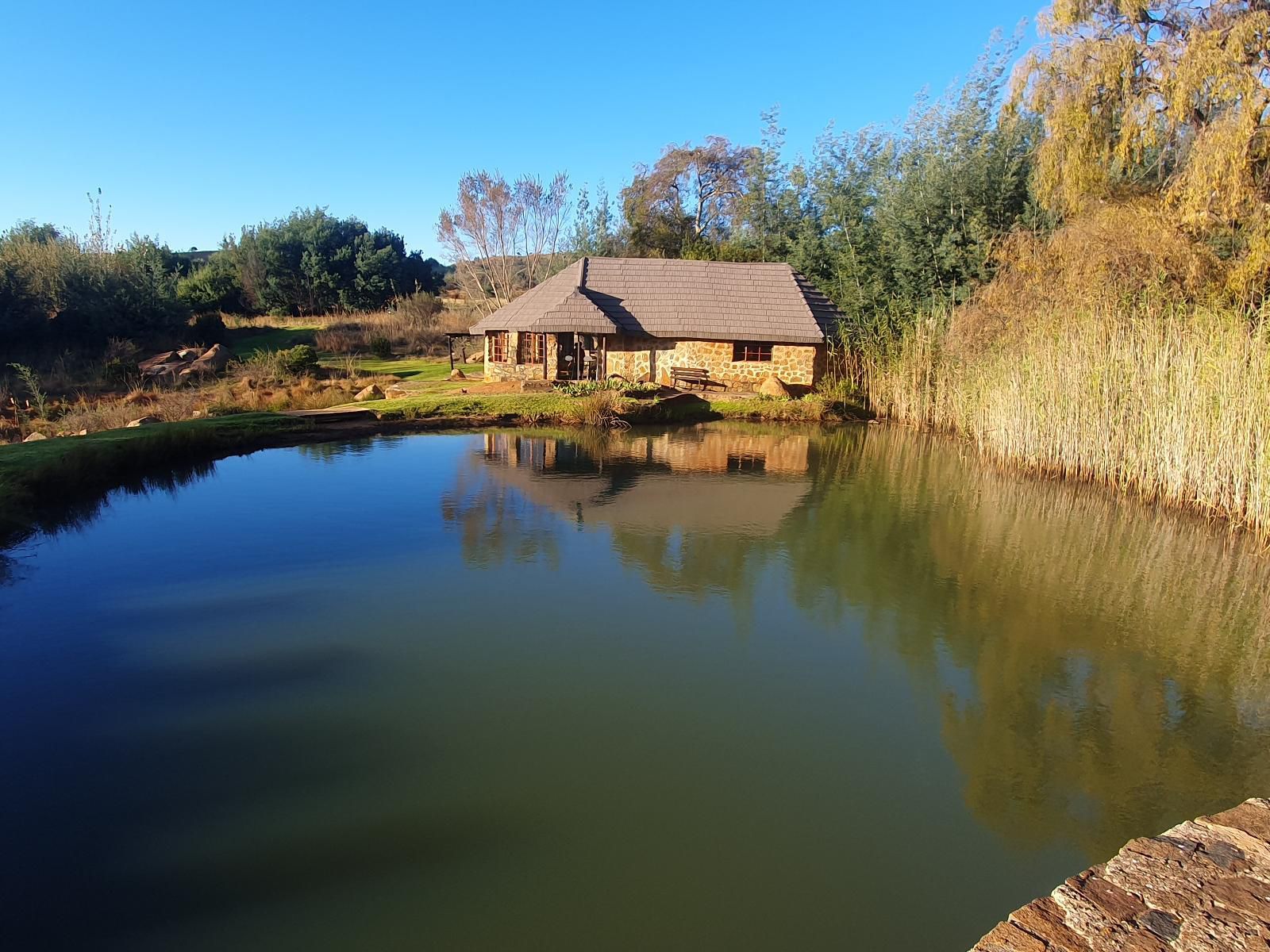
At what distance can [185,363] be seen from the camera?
21359 mm

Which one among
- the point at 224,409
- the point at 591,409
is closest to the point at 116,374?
the point at 224,409

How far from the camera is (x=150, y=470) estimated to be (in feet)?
39.7

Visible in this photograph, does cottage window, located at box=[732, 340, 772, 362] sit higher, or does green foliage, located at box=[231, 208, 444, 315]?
green foliage, located at box=[231, 208, 444, 315]

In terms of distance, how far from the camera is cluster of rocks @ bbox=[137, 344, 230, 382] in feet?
65.4

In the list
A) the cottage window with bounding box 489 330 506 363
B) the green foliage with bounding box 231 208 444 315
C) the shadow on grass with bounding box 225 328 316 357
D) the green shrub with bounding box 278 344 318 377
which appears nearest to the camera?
the green shrub with bounding box 278 344 318 377

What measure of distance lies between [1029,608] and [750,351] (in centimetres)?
1414

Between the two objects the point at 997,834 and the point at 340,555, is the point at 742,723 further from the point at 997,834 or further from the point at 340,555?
the point at 340,555

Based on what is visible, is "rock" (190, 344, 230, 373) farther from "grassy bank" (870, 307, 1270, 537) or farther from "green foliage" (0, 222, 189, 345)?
"grassy bank" (870, 307, 1270, 537)

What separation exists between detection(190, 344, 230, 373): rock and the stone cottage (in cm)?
735

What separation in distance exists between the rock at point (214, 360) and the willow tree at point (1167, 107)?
20153mm

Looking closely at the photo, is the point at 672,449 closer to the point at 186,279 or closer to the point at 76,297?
the point at 76,297

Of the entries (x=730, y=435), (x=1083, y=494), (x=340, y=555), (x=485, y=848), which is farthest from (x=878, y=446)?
(x=485, y=848)

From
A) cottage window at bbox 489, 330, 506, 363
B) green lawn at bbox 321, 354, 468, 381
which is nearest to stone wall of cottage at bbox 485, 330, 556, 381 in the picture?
cottage window at bbox 489, 330, 506, 363

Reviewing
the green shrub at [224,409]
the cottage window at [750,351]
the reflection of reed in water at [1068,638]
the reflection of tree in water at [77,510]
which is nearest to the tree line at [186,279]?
the green shrub at [224,409]
